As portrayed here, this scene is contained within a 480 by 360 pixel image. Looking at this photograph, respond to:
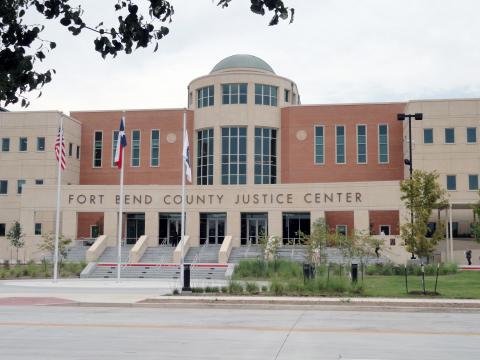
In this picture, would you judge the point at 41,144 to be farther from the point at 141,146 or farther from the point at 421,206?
the point at 421,206

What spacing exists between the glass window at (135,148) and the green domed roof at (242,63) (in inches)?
408

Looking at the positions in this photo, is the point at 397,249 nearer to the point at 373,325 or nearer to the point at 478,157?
the point at 478,157

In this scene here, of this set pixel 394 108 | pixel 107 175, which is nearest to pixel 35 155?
pixel 107 175

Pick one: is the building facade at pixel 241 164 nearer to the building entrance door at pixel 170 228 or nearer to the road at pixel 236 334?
the building entrance door at pixel 170 228

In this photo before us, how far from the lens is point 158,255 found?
→ 4906cm

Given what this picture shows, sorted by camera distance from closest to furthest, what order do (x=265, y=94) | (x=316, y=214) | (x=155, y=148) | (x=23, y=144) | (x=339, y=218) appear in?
(x=316, y=214)
(x=339, y=218)
(x=265, y=94)
(x=23, y=144)
(x=155, y=148)

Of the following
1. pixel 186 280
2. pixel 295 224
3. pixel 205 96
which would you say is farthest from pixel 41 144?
pixel 186 280

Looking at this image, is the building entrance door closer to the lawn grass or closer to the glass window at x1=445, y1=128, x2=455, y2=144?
the glass window at x1=445, y1=128, x2=455, y2=144

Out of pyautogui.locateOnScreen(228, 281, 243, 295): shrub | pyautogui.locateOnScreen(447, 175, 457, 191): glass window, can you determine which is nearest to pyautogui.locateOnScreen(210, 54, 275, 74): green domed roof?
pyautogui.locateOnScreen(447, 175, 457, 191): glass window

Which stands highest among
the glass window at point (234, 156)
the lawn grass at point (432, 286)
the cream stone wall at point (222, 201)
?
the glass window at point (234, 156)

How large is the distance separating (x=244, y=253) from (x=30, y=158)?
24.9 m

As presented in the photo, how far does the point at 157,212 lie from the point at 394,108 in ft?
79.8

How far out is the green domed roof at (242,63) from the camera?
6328 cm

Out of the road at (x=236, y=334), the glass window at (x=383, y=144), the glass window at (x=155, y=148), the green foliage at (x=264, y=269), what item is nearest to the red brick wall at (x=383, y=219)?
the glass window at (x=383, y=144)
